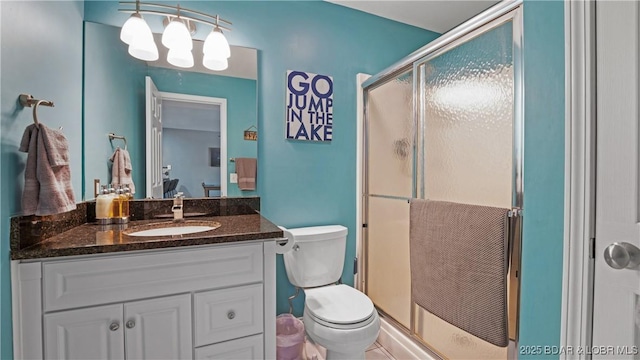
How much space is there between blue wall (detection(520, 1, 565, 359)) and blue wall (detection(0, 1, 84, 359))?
1.68 metres

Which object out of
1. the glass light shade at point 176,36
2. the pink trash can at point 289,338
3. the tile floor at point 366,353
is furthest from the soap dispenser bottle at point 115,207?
the tile floor at point 366,353

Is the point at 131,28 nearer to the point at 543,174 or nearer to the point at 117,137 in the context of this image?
the point at 117,137

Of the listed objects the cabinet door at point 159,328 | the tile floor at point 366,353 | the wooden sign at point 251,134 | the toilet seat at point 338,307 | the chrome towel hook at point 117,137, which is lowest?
the tile floor at point 366,353

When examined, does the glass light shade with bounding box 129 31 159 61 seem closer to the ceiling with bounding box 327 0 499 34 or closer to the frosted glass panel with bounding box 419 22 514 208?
the ceiling with bounding box 327 0 499 34

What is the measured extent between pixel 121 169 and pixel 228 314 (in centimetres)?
99

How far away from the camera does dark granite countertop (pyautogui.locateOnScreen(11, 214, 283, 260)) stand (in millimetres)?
934

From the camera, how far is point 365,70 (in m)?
2.14

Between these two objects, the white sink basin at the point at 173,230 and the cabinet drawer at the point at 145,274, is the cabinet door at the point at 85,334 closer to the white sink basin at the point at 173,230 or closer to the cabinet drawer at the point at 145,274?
the cabinet drawer at the point at 145,274

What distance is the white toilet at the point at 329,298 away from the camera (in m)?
1.39

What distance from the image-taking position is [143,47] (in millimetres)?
1467

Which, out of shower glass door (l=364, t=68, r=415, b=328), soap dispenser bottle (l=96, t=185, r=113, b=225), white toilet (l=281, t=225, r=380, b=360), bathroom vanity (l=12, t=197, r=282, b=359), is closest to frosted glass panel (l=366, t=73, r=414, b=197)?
shower glass door (l=364, t=68, r=415, b=328)

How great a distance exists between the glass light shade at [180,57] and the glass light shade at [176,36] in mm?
20

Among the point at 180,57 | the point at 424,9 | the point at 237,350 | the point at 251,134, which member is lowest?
the point at 237,350

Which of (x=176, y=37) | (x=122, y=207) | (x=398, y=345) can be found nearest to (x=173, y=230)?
(x=122, y=207)
